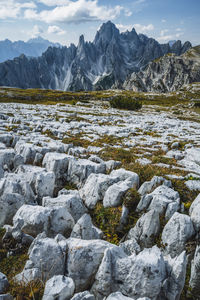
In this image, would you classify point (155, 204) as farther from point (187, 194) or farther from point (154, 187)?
point (187, 194)

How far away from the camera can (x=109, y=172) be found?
43.4ft

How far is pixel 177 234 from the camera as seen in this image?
307 inches

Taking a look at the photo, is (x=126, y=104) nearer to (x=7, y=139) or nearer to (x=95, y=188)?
(x=7, y=139)

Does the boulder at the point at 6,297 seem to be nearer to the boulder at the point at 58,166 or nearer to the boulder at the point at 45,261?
the boulder at the point at 45,261

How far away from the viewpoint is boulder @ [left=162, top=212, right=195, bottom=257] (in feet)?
25.2

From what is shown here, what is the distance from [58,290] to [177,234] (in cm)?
503

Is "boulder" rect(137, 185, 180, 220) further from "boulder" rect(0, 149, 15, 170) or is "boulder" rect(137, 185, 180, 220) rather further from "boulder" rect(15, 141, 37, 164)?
"boulder" rect(0, 149, 15, 170)

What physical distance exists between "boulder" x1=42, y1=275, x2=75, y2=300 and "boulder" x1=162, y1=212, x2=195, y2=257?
4.37 m

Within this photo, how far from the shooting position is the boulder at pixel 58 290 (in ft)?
16.5

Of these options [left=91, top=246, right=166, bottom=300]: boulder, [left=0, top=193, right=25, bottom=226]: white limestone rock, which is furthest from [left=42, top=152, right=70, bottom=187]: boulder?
[left=91, top=246, right=166, bottom=300]: boulder

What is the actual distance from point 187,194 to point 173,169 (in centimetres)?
351

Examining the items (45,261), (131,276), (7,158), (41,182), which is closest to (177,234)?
(131,276)

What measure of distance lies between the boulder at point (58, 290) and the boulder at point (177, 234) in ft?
14.3

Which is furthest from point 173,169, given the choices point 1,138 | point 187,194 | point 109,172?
point 1,138
